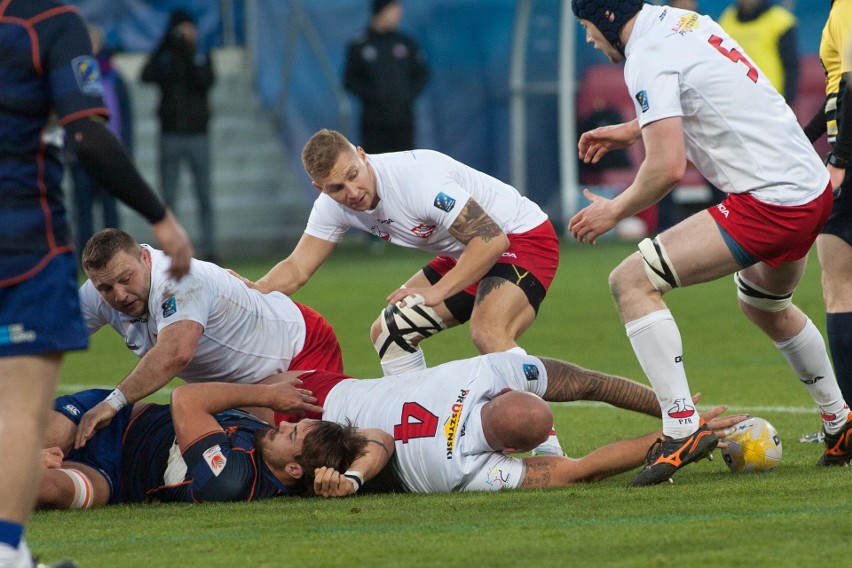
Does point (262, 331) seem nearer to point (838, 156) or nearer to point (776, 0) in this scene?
point (838, 156)

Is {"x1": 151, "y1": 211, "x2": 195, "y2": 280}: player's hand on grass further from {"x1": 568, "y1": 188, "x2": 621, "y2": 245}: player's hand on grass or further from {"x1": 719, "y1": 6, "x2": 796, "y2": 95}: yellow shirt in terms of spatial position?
{"x1": 719, "y1": 6, "x2": 796, "y2": 95}: yellow shirt

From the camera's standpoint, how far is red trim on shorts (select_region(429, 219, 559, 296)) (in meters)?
6.88

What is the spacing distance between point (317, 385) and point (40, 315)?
2.38m

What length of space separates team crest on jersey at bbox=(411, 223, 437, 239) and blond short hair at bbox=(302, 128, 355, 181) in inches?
21.5

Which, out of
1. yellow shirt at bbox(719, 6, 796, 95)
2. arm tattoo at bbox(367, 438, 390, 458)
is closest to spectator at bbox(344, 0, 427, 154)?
yellow shirt at bbox(719, 6, 796, 95)

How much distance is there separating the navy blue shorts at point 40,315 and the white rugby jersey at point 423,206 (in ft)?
8.99

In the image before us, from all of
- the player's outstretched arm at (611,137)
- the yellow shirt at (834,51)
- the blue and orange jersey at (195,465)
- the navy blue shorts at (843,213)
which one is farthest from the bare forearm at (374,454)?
the yellow shirt at (834,51)

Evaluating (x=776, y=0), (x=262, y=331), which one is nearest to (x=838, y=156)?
(x=262, y=331)

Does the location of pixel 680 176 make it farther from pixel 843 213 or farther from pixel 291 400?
pixel 291 400

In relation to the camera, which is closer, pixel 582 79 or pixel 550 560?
pixel 550 560

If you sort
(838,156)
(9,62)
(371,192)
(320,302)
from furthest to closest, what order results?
(320,302) → (371,192) → (838,156) → (9,62)

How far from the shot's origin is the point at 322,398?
20.3ft

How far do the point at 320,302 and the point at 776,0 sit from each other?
32.4 ft

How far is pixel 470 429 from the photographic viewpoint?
5621 mm
